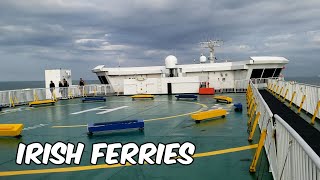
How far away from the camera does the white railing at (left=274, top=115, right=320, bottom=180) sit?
2.75m

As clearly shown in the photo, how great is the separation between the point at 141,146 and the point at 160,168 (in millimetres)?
1878

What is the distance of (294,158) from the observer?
3.64 metres

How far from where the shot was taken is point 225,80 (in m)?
34.3

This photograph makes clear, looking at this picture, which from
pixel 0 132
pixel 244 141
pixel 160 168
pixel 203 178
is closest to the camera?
pixel 203 178

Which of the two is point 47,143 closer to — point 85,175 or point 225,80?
point 85,175

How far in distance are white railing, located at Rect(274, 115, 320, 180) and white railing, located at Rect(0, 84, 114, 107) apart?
22.5 meters

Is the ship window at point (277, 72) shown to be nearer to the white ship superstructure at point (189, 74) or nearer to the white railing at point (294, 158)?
the white ship superstructure at point (189, 74)

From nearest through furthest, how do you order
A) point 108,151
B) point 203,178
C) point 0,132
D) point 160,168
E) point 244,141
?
point 203,178
point 160,168
point 108,151
point 244,141
point 0,132

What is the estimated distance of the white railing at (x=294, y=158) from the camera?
108 inches

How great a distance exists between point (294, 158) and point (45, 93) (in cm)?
2610

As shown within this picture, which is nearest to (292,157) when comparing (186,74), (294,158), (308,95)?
(294,158)

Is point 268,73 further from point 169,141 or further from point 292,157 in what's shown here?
point 292,157

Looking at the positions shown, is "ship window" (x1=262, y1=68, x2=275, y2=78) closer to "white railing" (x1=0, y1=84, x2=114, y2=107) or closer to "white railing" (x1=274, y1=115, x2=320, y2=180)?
"white railing" (x1=0, y1=84, x2=114, y2=107)


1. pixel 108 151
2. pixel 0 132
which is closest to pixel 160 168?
pixel 108 151
